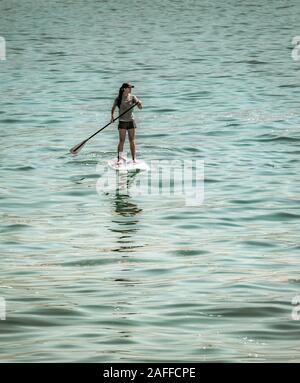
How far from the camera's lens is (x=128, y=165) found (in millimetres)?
24531

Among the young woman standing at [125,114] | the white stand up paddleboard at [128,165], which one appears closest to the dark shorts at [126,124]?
the young woman standing at [125,114]

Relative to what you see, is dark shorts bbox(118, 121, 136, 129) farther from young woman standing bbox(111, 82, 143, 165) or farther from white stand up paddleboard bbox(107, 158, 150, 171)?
white stand up paddleboard bbox(107, 158, 150, 171)

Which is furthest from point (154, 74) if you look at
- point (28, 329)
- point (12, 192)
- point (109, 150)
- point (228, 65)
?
point (28, 329)

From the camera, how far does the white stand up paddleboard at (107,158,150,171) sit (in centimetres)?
2423

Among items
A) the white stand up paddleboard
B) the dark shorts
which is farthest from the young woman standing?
the white stand up paddleboard

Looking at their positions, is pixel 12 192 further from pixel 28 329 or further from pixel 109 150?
pixel 28 329

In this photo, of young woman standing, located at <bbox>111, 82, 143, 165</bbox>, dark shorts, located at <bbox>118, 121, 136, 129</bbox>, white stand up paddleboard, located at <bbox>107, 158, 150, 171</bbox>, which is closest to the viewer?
young woman standing, located at <bbox>111, 82, 143, 165</bbox>

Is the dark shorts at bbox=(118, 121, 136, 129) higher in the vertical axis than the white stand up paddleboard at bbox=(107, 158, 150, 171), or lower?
higher

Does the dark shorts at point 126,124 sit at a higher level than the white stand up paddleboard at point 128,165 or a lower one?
higher

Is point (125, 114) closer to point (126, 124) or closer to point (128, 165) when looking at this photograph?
point (126, 124)

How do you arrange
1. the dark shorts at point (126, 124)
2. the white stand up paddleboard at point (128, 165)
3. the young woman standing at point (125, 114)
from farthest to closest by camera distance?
the white stand up paddleboard at point (128, 165) < the dark shorts at point (126, 124) < the young woman standing at point (125, 114)

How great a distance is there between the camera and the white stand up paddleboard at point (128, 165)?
24234 millimetres

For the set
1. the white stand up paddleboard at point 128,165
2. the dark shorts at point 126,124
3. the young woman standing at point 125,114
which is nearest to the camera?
the young woman standing at point 125,114

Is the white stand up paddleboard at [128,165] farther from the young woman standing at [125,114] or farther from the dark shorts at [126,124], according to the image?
the dark shorts at [126,124]
